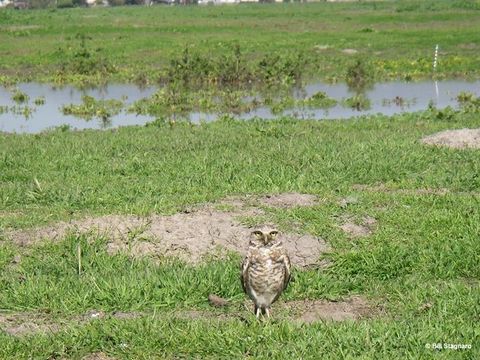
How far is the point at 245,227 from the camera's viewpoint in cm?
930

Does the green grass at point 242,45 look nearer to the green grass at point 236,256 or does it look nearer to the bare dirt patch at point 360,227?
the green grass at point 236,256

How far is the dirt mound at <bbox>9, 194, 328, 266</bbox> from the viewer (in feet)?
29.1

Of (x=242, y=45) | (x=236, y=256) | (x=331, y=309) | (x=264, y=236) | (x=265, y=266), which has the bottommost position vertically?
(x=242, y=45)

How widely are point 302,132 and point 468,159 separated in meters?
4.61

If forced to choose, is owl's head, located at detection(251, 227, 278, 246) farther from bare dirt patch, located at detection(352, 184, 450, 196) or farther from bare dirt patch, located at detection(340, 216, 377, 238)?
bare dirt patch, located at detection(352, 184, 450, 196)

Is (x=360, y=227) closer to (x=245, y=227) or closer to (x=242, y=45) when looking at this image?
(x=245, y=227)

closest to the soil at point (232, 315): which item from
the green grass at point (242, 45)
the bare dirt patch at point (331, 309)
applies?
the bare dirt patch at point (331, 309)

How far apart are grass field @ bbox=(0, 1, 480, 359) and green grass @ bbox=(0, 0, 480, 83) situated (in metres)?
14.4

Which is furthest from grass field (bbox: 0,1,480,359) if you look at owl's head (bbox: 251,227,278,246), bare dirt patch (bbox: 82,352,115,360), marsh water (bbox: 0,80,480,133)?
marsh water (bbox: 0,80,480,133)

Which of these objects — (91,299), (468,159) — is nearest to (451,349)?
(91,299)

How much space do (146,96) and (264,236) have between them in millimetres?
21866

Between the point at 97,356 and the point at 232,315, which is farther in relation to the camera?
the point at 232,315

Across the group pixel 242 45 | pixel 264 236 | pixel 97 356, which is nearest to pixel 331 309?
pixel 264 236

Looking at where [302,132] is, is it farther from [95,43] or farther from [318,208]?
[95,43]
